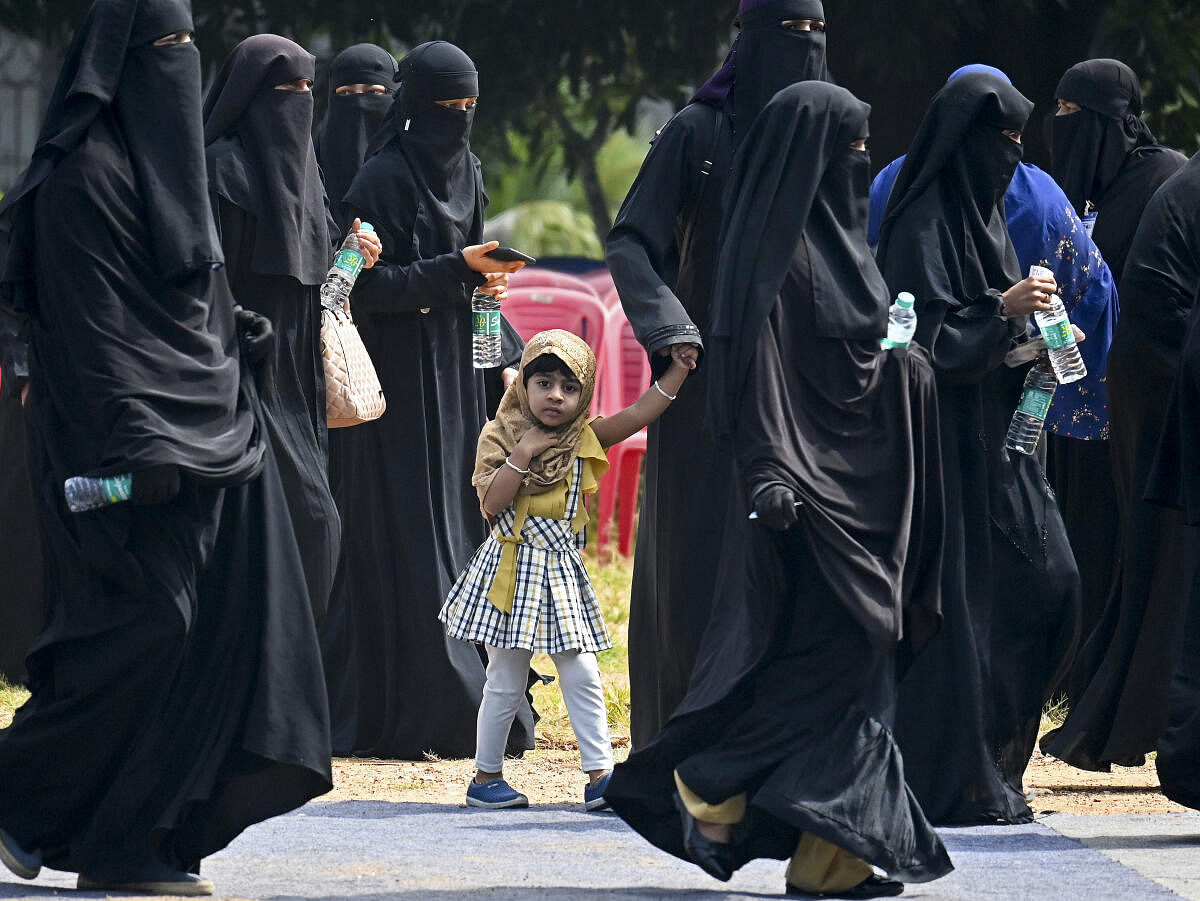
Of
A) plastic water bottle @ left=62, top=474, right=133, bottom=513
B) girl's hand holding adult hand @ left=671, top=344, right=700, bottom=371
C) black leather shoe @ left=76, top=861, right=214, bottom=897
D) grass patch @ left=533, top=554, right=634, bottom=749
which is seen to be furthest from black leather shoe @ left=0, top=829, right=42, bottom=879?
grass patch @ left=533, top=554, right=634, bottom=749

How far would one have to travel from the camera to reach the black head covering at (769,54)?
20.2ft

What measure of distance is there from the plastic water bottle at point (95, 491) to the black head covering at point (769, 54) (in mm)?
2059

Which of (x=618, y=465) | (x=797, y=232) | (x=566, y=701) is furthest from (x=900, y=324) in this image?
(x=618, y=465)

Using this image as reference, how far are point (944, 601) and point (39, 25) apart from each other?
29.2 feet

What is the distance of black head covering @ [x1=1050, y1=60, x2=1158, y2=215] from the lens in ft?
25.9

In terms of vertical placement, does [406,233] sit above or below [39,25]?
below

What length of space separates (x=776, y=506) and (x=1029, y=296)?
1472mm

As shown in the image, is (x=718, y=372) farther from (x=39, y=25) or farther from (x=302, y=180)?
(x=39, y=25)

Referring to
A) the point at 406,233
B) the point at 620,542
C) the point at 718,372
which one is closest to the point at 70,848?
the point at 718,372

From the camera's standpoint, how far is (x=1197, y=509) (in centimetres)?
612

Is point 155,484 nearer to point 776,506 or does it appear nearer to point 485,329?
point 776,506

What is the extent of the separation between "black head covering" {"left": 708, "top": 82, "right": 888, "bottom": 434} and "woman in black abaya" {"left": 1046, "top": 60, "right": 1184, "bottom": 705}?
2618mm

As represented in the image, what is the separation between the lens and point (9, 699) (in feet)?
28.1

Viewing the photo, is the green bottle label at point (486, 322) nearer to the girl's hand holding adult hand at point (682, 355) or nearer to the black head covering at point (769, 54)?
the black head covering at point (769, 54)
